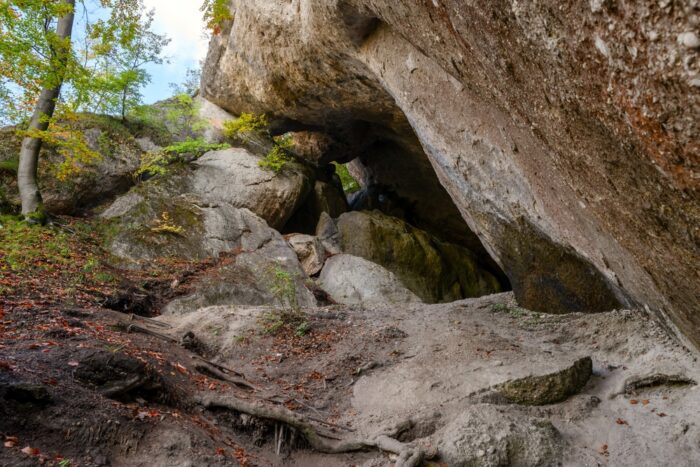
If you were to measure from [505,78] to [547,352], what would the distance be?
15.4 feet

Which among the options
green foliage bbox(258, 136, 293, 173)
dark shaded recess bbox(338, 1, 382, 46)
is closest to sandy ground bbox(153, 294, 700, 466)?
dark shaded recess bbox(338, 1, 382, 46)

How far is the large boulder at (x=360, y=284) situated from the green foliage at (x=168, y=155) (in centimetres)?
644

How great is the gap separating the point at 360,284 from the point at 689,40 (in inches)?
454

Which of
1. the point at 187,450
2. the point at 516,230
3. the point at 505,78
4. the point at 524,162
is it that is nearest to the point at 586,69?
the point at 505,78

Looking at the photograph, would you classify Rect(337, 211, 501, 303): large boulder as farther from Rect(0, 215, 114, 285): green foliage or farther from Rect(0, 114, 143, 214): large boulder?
Rect(0, 215, 114, 285): green foliage

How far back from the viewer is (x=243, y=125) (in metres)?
16.4

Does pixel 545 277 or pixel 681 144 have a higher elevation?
pixel 545 277

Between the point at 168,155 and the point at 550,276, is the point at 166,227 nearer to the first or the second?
the point at 168,155

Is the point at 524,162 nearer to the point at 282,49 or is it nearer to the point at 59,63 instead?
the point at 282,49

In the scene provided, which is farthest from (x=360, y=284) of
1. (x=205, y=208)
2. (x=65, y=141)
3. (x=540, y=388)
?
(x=65, y=141)

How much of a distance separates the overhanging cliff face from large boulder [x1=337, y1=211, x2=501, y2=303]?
570 cm

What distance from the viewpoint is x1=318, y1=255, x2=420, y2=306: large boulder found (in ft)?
41.8

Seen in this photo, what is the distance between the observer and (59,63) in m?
9.64

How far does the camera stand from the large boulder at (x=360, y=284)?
1275cm
